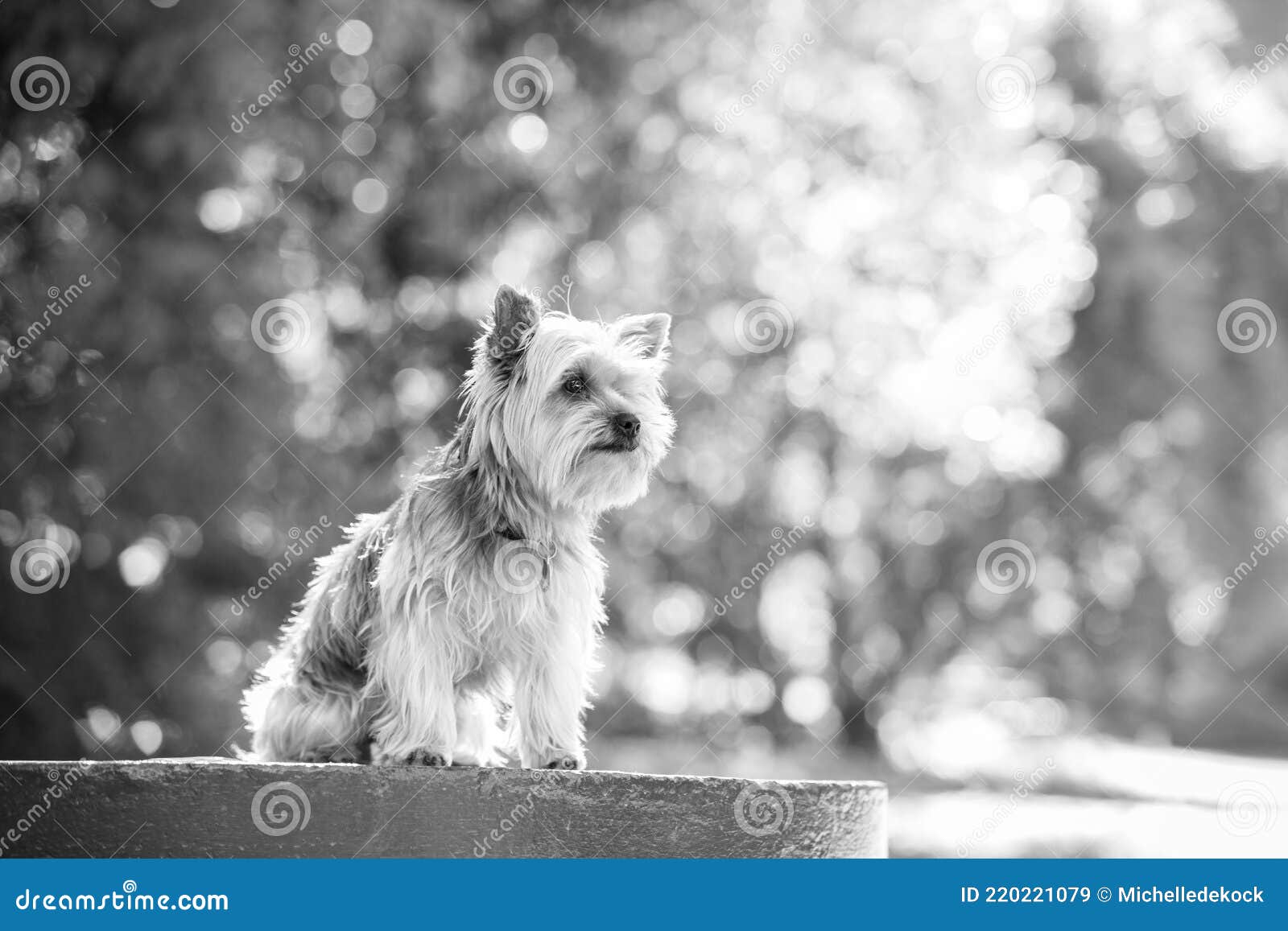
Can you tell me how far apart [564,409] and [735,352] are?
12.5 m

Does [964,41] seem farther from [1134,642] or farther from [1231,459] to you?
[1134,642]

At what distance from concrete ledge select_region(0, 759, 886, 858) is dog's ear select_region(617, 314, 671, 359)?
2092 mm


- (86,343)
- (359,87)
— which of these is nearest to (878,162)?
(359,87)

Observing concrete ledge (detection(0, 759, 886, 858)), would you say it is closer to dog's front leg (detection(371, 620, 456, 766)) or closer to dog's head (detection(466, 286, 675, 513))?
dog's front leg (detection(371, 620, 456, 766))

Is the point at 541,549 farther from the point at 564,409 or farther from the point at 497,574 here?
the point at 564,409

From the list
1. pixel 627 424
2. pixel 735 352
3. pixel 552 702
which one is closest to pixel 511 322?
pixel 627 424

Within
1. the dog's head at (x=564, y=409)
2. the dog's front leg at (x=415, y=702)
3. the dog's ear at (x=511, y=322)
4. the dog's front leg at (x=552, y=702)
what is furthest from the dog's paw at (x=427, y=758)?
the dog's ear at (x=511, y=322)

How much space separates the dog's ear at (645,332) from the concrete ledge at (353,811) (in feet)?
6.86

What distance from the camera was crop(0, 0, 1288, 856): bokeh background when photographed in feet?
40.4

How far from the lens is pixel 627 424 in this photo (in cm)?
615

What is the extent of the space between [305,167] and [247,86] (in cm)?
141

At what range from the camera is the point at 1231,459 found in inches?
870

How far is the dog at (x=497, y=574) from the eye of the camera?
602 centimetres

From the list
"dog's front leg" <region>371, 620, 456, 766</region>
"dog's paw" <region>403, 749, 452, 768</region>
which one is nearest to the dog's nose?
"dog's front leg" <region>371, 620, 456, 766</region>
